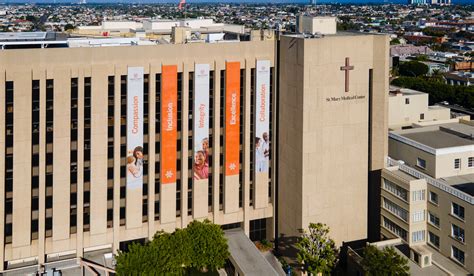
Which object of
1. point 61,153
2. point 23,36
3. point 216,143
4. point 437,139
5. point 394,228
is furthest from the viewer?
point 437,139

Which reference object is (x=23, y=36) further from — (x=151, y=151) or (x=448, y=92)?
(x=448, y=92)

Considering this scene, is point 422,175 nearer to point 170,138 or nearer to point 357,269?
point 357,269

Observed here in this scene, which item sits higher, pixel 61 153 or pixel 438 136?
pixel 61 153

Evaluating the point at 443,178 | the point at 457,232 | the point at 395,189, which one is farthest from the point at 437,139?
the point at 457,232

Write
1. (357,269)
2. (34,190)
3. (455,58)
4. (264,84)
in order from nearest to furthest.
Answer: (34,190), (357,269), (264,84), (455,58)

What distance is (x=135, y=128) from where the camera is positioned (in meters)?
50.2

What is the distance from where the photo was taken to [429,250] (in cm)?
5000

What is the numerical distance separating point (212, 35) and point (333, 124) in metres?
19.0

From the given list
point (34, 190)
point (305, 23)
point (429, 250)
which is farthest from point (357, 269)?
point (34, 190)

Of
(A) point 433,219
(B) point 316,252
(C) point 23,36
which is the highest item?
(C) point 23,36

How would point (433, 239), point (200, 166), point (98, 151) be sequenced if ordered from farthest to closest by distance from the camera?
point (200, 166) → point (433, 239) → point (98, 151)

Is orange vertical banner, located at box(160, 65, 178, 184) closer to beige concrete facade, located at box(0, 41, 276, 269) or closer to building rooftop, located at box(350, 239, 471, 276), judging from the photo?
beige concrete facade, located at box(0, 41, 276, 269)

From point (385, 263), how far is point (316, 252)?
650 centimetres

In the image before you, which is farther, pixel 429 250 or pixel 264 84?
pixel 264 84
